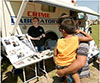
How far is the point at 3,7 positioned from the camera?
3158 mm

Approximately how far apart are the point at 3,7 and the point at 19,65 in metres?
1.90

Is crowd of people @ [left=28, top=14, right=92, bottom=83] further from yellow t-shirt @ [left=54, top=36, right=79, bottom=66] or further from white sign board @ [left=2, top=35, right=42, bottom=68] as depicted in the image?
white sign board @ [left=2, top=35, right=42, bottom=68]

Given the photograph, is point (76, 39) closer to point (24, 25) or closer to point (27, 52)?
point (27, 52)

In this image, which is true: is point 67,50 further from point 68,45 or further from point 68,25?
point 68,25

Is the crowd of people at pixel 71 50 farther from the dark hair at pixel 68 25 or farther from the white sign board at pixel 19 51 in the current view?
the white sign board at pixel 19 51

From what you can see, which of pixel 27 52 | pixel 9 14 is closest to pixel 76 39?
pixel 27 52

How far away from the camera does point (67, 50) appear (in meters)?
1.13

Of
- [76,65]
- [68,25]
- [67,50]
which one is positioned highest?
[68,25]

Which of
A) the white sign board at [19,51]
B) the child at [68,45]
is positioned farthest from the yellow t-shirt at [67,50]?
the white sign board at [19,51]

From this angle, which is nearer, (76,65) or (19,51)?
(76,65)

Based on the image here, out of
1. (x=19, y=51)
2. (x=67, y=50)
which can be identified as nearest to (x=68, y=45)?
(x=67, y=50)

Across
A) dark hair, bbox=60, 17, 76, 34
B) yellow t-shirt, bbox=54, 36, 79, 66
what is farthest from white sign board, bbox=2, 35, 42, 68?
dark hair, bbox=60, 17, 76, 34

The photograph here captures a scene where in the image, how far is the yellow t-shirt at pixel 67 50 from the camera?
1.11m

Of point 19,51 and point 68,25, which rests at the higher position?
point 68,25
